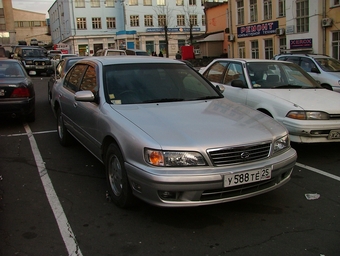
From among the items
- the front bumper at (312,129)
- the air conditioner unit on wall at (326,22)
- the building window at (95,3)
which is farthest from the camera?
the building window at (95,3)

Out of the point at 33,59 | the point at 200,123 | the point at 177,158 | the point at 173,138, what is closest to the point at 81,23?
the point at 33,59

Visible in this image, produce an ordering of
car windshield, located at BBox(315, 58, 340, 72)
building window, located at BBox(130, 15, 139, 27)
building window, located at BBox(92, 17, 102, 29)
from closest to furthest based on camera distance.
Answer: car windshield, located at BBox(315, 58, 340, 72) → building window, located at BBox(130, 15, 139, 27) → building window, located at BBox(92, 17, 102, 29)

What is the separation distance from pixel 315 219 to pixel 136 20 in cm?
6082

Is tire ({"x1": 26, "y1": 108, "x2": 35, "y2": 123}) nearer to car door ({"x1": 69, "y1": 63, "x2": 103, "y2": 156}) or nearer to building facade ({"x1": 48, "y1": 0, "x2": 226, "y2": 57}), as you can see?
car door ({"x1": 69, "y1": 63, "x2": 103, "y2": 156})

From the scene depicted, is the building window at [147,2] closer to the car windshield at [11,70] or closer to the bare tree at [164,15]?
the bare tree at [164,15]

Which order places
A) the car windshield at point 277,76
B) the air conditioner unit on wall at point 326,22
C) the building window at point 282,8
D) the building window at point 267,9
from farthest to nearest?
the building window at point 267,9 < the building window at point 282,8 < the air conditioner unit on wall at point 326,22 < the car windshield at point 277,76

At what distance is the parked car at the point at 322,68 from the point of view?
39.7ft

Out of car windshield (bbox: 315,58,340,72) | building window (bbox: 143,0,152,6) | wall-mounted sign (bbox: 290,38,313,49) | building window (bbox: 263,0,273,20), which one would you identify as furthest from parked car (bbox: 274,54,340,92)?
building window (bbox: 143,0,152,6)

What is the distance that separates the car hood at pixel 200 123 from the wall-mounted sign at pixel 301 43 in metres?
20.6

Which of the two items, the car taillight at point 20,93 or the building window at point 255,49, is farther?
the building window at point 255,49

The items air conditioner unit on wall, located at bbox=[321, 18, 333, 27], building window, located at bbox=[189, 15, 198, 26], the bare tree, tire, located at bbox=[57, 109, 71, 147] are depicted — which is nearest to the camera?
tire, located at bbox=[57, 109, 71, 147]

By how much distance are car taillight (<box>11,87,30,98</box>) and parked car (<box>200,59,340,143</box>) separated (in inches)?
152

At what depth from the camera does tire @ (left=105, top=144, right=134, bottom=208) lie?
3.81 meters

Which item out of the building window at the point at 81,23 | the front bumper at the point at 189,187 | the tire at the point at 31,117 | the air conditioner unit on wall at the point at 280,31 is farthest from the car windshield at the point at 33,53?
the building window at the point at 81,23
